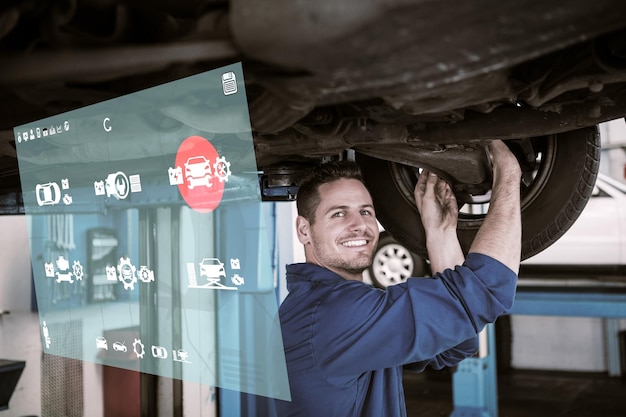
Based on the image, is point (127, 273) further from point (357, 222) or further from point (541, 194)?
point (541, 194)

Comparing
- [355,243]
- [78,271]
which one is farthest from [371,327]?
[78,271]

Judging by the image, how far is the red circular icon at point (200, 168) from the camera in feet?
4.09

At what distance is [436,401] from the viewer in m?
4.48

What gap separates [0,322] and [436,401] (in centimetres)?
285

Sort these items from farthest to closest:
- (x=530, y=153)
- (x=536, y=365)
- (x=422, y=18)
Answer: (x=536, y=365)
(x=530, y=153)
(x=422, y=18)

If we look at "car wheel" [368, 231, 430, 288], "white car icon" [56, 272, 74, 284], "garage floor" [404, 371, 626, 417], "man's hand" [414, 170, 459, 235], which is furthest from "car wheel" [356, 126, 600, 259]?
"garage floor" [404, 371, 626, 417]

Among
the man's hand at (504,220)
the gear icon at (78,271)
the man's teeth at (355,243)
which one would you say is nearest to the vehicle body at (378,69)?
the man's hand at (504,220)

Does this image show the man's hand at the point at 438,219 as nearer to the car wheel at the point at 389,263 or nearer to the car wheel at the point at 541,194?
the car wheel at the point at 541,194

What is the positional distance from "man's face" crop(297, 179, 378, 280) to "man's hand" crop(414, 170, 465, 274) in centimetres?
15

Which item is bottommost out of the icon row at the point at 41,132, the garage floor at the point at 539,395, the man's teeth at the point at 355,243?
the garage floor at the point at 539,395

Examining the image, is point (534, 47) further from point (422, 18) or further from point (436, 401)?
point (436, 401)

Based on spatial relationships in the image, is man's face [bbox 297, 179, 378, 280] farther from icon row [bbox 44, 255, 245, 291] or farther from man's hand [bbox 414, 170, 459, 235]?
icon row [bbox 44, 255, 245, 291]

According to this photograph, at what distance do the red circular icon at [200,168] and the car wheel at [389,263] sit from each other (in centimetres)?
286

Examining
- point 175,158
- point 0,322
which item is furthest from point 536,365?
point 175,158
